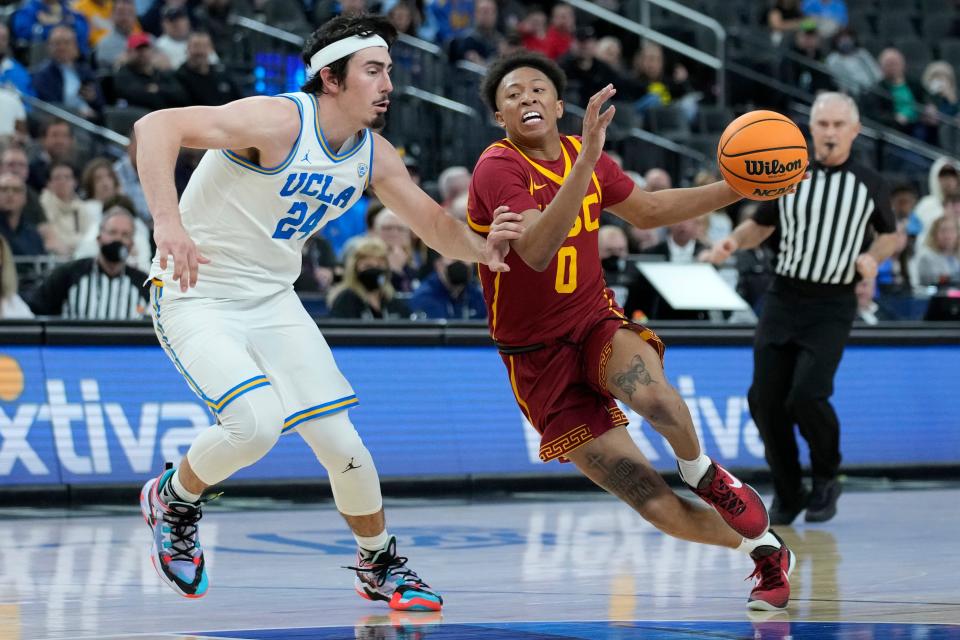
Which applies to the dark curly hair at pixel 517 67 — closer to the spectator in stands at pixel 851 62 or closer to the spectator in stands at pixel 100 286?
the spectator in stands at pixel 100 286

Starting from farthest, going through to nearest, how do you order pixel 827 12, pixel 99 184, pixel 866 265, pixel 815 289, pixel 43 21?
pixel 827 12 → pixel 43 21 → pixel 99 184 → pixel 815 289 → pixel 866 265

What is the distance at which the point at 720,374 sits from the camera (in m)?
11.2

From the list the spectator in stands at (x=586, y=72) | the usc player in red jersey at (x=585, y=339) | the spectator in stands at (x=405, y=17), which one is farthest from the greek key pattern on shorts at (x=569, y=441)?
the spectator in stands at (x=586, y=72)

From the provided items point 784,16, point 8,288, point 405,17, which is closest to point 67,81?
point 405,17

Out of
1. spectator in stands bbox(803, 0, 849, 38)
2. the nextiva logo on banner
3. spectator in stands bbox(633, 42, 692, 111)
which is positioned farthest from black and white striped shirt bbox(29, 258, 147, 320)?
spectator in stands bbox(803, 0, 849, 38)

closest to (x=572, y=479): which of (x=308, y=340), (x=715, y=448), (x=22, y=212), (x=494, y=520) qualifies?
(x=715, y=448)

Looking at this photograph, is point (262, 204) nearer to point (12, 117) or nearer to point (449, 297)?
point (449, 297)

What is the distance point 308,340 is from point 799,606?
2.04 meters

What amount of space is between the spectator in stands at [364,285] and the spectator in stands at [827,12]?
11.5 meters

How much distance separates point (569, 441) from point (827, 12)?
54.1ft

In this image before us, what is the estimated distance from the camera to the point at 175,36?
15.4m

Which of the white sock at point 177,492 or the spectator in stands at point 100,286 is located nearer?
the white sock at point 177,492

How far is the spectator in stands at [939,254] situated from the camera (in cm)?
1416

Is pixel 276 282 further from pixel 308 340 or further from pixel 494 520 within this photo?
pixel 494 520
